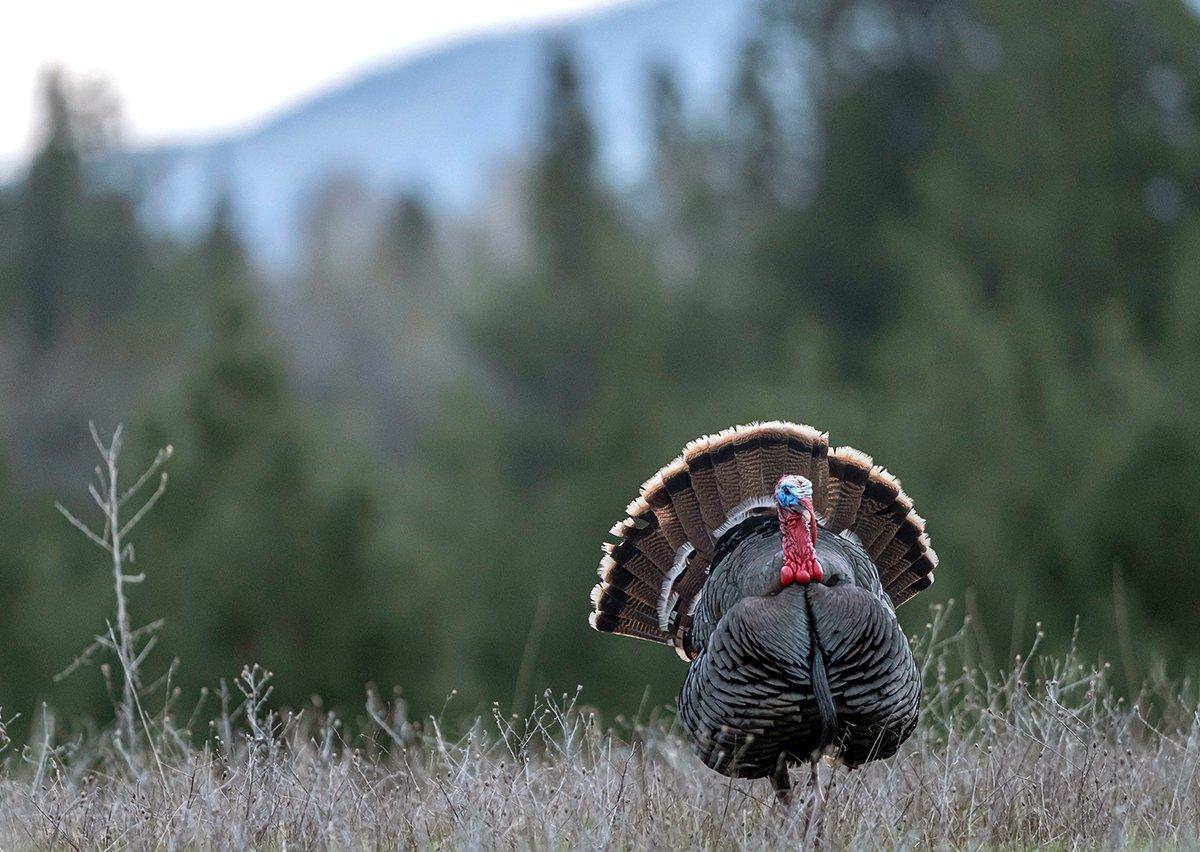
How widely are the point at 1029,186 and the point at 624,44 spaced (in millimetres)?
162843

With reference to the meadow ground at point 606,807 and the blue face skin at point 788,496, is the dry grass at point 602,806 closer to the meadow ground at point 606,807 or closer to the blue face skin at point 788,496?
the meadow ground at point 606,807

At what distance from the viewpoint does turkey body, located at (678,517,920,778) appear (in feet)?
16.4

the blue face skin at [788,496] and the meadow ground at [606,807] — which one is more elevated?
the blue face skin at [788,496]

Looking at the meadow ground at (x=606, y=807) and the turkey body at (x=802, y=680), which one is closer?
the meadow ground at (x=606, y=807)

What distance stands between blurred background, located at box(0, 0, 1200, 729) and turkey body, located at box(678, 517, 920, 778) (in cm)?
657

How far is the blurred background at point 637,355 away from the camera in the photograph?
2009cm

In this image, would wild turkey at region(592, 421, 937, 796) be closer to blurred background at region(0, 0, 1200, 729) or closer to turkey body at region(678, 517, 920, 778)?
turkey body at region(678, 517, 920, 778)

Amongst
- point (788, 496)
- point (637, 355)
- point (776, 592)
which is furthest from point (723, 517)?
point (637, 355)

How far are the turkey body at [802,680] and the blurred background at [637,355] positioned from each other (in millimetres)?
6572

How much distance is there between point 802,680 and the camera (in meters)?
5.01

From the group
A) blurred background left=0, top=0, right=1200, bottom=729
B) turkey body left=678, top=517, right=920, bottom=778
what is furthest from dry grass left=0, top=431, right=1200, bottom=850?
blurred background left=0, top=0, right=1200, bottom=729

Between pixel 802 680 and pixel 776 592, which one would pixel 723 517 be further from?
pixel 802 680

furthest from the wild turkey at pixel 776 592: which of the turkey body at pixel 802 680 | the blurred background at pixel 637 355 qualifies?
the blurred background at pixel 637 355

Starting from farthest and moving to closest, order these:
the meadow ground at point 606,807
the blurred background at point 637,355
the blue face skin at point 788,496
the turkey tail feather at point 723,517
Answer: the blurred background at point 637,355
the turkey tail feather at point 723,517
the blue face skin at point 788,496
the meadow ground at point 606,807
